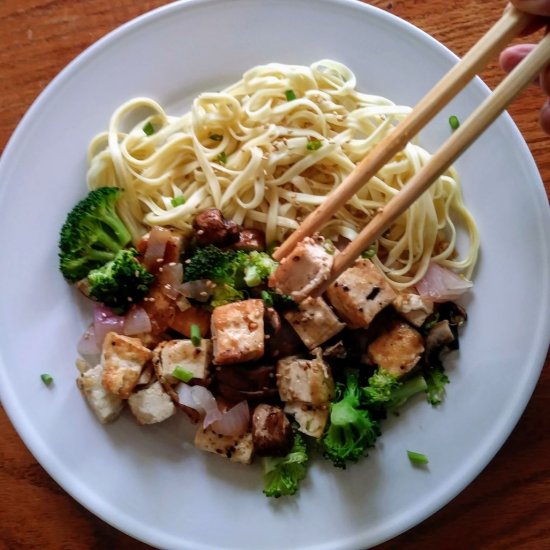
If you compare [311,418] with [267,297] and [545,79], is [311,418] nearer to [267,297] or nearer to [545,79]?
[267,297]

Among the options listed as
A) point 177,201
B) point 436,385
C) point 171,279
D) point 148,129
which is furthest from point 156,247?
point 436,385

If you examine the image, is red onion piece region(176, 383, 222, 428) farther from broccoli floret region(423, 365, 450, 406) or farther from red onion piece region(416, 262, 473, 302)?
red onion piece region(416, 262, 473, 302)

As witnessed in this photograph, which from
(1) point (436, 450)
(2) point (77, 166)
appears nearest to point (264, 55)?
(2) point (77, 166)

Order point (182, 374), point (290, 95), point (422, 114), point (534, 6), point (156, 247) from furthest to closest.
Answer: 1. point (290, 95)
2. point (156, 247)
3. point (182, 374)
4. point (422, 114)
5. point (534, 6)

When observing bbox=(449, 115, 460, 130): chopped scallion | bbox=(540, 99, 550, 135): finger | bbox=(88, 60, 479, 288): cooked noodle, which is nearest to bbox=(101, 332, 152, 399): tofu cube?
bbox=(88, 60, 479, 288): cooked noodle

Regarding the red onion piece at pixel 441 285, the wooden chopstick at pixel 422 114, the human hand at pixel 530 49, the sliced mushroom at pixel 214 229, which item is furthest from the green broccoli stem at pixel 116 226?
the human hand at pixel 530 49

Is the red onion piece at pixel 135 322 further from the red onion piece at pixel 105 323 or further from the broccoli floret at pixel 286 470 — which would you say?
the broccoli floret at pixel 286 470

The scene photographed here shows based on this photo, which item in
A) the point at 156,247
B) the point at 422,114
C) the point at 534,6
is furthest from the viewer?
the point at 156,247

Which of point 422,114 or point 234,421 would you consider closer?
point 422,114
